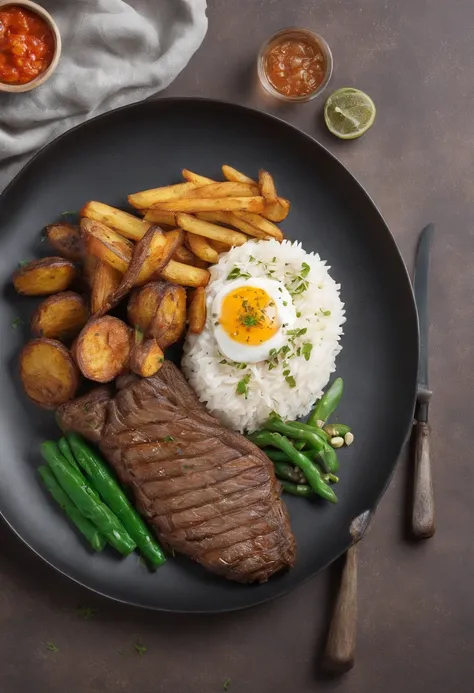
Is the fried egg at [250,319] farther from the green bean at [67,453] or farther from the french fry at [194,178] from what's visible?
the green bean at [67,453]

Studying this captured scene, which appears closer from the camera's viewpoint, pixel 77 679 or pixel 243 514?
pixel 243 514

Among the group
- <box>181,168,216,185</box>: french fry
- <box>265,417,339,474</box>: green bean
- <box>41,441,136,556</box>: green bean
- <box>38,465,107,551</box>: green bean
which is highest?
<box>181,168,216,185</box>: french fry

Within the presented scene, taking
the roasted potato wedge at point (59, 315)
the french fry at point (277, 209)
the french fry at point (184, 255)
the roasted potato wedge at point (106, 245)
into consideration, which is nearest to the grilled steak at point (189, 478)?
the roasted potato wedge at point (59, 315)

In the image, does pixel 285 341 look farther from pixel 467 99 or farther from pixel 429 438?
pixel 467 99

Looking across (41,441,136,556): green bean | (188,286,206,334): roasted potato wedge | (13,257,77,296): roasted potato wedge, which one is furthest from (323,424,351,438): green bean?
(13,257,77,296): roasted potato wedge

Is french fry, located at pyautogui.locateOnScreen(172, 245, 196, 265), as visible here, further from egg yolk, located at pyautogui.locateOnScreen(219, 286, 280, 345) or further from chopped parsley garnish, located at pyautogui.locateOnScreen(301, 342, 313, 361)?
chopped parsley garnish, located at pyautogui.locateOnScreen(301, 342, 313, 361)

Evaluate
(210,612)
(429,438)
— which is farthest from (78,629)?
(429,438)

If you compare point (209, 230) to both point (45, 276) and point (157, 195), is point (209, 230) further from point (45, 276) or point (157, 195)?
point (45, 276)
